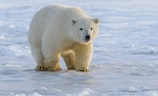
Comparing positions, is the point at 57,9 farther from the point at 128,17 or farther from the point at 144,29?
the point at 128,17

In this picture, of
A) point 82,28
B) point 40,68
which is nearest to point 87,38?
point 82,28

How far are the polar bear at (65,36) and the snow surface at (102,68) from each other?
9.5 inches

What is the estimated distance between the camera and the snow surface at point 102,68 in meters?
4.99

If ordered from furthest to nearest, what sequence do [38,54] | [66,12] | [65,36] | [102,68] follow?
[38,54] → [102,68] → [66,12] → [65,36]

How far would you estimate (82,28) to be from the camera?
6.28 m

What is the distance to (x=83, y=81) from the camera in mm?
5672

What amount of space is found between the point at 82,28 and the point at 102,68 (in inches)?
34.6

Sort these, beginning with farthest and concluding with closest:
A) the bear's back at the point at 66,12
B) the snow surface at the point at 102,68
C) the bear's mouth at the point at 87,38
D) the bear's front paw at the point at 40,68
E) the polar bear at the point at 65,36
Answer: the bear's front paw at the point at 40,68, the bear's back at the point at 66,12, the polar bear at the point at 65,36, the bear's mouth at the point at 87,38, the snow surface at the point at 102,68

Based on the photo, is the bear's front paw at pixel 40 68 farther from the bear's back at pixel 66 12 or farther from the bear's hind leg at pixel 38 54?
the bear's back at pixel 66 12

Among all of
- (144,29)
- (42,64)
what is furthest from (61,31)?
(144,29)

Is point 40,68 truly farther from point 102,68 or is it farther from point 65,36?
point 102,68

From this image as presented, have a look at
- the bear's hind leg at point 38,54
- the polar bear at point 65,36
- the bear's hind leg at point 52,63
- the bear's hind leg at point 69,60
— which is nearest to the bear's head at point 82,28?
the polar bear at point 65,36

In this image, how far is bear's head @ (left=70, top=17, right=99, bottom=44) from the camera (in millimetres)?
6193

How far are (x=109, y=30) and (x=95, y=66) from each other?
6730 mm
